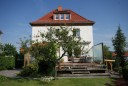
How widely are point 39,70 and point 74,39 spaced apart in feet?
22.1

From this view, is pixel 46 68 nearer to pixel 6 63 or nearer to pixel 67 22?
pixel 6 63

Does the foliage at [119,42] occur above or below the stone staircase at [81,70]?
above

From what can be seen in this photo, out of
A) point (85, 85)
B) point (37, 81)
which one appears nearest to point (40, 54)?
point (37, 81)

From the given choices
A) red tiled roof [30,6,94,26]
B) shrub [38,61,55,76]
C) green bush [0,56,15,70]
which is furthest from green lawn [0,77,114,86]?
red tiled roof [30,6,94,26]

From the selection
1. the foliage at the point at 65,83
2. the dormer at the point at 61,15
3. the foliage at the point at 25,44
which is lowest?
the foliage at the point at 65,83

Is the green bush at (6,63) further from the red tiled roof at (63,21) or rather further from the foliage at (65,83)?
the foliage at (65,83)

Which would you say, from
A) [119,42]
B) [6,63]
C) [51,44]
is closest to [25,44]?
[51,44]

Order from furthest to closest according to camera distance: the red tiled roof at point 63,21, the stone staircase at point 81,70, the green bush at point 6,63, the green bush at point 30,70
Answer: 1. the red tiled roof at point 63,21
2. the green bush at point 6,63
3. the green bush at point 30,70
4. the stone staircase at point 81,70

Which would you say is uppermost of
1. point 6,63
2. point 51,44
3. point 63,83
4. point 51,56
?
point 51,44

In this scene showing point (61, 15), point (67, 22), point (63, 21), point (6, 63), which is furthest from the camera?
point (61, 15)

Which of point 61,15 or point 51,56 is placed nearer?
point 51,56

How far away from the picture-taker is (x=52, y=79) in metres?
15.9

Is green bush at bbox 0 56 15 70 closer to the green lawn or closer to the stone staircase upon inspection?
the stone staircase

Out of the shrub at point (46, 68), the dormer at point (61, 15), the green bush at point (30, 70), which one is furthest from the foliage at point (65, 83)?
the dormer at point (61, 15)
